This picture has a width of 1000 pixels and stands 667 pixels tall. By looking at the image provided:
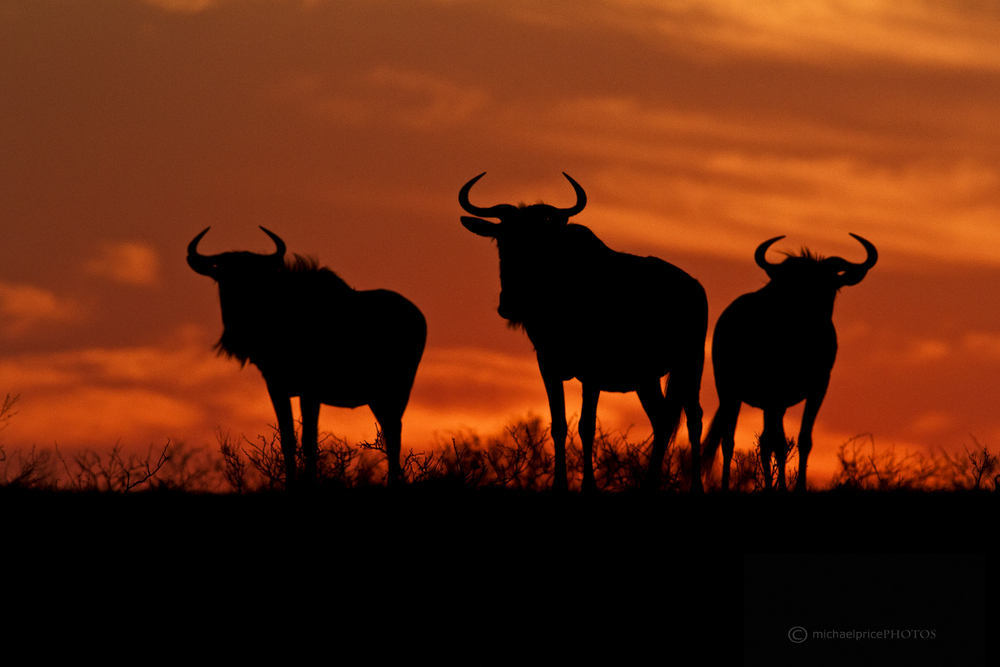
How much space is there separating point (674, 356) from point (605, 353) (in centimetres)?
104

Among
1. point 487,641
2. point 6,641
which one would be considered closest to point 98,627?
point 6,641

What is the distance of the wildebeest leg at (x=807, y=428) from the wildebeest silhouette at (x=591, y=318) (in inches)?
38.0

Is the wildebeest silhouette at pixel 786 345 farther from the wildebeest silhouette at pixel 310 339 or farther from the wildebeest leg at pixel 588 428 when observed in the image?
the wildebeest silhouette at pixel 310 339

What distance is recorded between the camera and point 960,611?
806cm

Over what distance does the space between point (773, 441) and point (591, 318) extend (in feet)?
7.13

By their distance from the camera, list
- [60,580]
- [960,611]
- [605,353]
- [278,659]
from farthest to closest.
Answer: [605,353] → [60,580] → [960,611] → [278,659]

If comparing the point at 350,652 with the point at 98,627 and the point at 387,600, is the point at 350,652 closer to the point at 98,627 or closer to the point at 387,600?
the point at 387,600

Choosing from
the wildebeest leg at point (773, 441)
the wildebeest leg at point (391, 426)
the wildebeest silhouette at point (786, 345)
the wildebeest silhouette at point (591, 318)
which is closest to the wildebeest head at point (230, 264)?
the wildebeest leg at point (391, 426)

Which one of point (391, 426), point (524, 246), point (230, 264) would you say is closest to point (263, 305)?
point (230, 264)

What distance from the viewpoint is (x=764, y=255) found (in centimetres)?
1312

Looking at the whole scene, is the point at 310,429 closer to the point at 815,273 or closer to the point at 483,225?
the point at 483,225

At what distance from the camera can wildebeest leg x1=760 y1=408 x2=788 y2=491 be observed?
40.3 feet

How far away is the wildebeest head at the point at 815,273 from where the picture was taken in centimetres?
1291

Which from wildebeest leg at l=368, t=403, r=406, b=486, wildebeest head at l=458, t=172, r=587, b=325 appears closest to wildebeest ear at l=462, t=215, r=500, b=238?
wildebeest head at l=458, t=172, r=587, b=325
